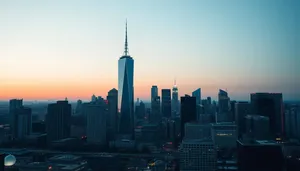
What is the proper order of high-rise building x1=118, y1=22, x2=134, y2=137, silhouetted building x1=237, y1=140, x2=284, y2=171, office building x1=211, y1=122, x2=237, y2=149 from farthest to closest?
1. high-rise building x1=118, y1=22, x2=134, y2=137
2. office building x1=211, y1=122, x2=237, y2=149
3. silhouetted building x1=237, y1=140, x2=284, y2=171

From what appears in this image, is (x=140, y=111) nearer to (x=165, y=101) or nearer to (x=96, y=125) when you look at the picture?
(x=165, y=101)

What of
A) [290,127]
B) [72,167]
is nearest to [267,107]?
[290,127]

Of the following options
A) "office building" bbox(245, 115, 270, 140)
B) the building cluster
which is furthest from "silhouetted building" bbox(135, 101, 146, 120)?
"office building" bbox(245, 115, 270, 140)

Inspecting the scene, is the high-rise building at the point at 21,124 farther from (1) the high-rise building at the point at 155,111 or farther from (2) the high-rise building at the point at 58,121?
(1) the high-rise building at the point at 155,111

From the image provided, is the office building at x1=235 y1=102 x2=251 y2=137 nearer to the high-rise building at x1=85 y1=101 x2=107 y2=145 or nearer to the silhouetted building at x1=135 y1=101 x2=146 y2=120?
the high-rise building at x1=85 y1=101 x2=107 y2=145

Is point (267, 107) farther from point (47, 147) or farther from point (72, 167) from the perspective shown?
point (47, 147)

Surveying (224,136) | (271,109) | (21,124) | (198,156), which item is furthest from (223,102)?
(21,124)
